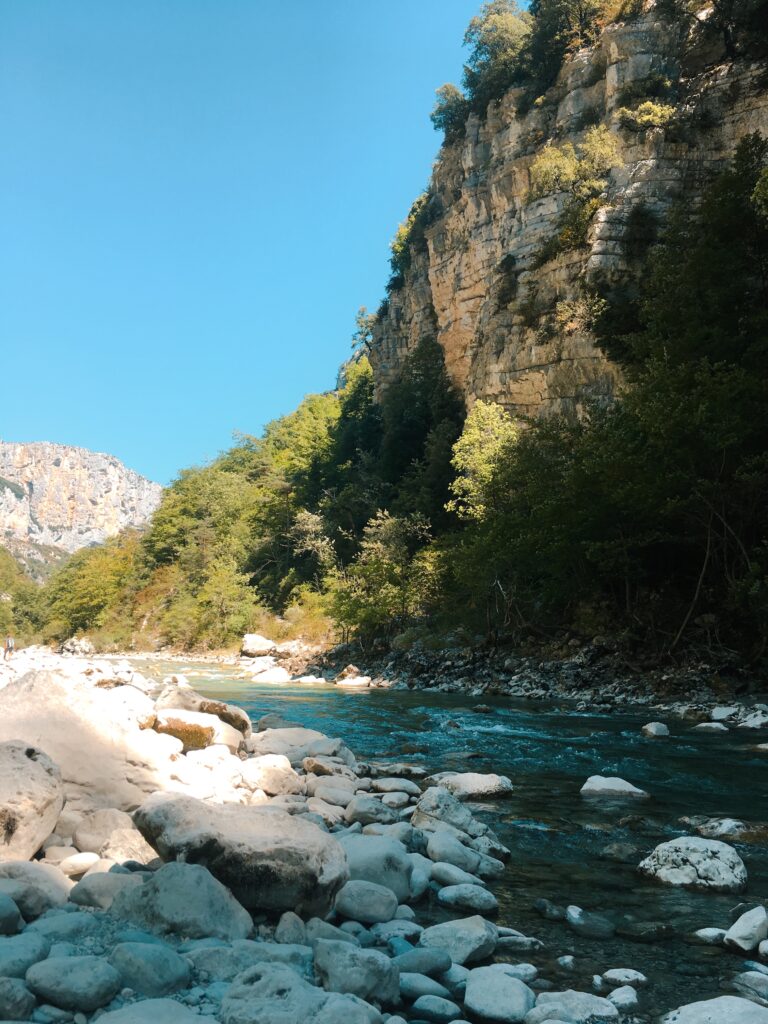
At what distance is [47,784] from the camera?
4562 millimetres

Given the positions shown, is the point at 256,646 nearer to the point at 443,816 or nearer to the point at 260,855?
the point at 443,816

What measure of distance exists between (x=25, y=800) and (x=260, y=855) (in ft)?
4.97

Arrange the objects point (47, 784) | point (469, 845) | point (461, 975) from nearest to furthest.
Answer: point (461, 975) < point (47, 784) < point (469, 845)

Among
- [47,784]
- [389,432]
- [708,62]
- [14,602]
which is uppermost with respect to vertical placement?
[708,62]

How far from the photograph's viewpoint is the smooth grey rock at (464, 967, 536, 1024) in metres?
3.03

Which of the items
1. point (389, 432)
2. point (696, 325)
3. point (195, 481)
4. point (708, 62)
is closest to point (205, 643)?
point (389, 432)

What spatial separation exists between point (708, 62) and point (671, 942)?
1216 inches

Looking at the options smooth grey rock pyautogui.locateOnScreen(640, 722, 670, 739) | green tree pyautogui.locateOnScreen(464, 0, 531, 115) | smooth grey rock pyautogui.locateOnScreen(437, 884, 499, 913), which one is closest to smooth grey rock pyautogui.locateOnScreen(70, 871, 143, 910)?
smooth grey rock pyautogui.locateOnScreen(437, 884, 499, 913)

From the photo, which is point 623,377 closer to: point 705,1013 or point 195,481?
point 705,1013

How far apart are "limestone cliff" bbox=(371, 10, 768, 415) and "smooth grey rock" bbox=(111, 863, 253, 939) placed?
2389 centimetres

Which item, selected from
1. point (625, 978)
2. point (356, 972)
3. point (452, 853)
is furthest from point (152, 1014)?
point (452, 853)

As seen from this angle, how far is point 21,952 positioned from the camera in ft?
9.41

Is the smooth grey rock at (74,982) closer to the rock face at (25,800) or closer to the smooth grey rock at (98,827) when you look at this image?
the rock face at (25,800)

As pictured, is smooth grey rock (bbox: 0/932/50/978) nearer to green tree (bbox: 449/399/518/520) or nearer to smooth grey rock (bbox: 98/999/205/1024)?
smooth grey rock (bbox: 98/999/205/1024)
